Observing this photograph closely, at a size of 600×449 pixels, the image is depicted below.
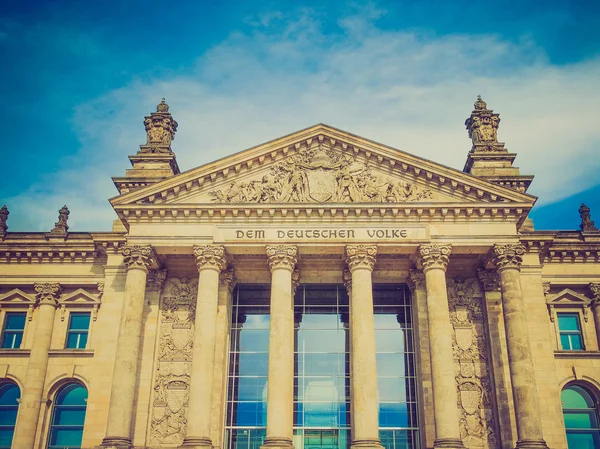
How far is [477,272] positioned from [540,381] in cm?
609

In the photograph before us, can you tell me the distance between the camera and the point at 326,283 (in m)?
35.2

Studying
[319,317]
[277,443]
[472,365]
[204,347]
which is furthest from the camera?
[319,317]

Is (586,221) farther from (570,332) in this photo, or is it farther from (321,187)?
(321,187)

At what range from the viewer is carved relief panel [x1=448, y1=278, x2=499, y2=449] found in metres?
31.0

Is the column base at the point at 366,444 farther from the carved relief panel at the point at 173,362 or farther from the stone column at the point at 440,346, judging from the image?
the carved relief panel at the point at 173,362

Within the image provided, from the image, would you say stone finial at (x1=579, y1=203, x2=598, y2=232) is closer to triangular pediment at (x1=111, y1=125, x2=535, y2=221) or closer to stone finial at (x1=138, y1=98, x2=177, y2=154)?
triangular pediment at (x1=111, y1=125, x2=535, y2=221)

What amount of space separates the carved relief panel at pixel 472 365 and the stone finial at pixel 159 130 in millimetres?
17700

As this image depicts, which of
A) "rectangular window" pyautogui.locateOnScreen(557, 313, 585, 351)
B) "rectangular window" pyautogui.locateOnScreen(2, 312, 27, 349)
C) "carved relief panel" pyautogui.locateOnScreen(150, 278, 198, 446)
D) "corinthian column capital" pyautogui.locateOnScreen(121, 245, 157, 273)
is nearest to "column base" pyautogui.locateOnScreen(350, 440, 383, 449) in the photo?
"carved relief panel" pyautogui.locateOnScreen(150, 278, 198, 446)

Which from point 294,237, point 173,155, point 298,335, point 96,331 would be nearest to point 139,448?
point 96,331

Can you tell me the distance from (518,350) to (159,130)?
74.0ft

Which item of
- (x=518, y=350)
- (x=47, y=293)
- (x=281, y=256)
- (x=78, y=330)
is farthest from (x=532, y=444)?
(x=47, y=293)

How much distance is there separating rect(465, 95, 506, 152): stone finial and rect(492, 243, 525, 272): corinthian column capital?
7.57 metres

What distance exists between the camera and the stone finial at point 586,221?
37.3 meters

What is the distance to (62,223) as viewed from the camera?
38.2 m
